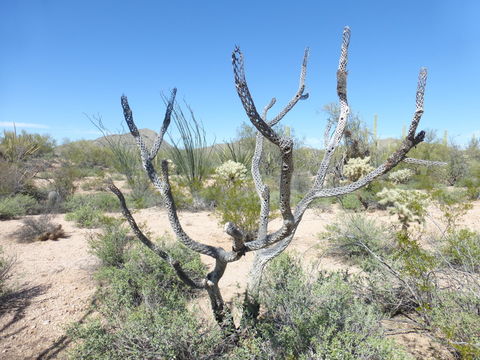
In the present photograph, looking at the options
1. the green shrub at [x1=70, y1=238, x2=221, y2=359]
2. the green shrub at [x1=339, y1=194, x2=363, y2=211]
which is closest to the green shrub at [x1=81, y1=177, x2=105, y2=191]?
the green shrub at [x1=339, y1=194, x2=363, y2=211]

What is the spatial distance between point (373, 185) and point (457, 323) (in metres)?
7.98

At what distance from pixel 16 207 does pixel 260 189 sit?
26.9 ft

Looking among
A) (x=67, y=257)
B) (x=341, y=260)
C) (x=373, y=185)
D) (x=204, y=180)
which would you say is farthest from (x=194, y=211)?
(x=373, y=185)

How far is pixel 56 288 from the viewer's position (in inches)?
159

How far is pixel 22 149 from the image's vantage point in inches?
549

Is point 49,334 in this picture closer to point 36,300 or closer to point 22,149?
point 36,300

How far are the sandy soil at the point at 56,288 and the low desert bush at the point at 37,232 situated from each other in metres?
0.19

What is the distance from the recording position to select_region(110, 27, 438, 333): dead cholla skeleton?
1.39 meters

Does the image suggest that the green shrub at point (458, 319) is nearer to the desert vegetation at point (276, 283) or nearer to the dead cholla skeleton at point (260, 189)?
the desert vegetation at point (276, 283)

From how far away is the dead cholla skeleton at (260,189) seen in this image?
1.39 m

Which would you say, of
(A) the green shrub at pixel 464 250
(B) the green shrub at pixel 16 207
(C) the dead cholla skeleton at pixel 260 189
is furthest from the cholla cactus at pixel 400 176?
(B) the green shrub at pixel 16 207

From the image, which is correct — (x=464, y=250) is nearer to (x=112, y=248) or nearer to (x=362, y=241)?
(x=362, y=241)

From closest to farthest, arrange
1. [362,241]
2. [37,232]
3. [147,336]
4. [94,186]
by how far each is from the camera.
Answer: [147,336]
[362,241]
[37,232]
[94,186]

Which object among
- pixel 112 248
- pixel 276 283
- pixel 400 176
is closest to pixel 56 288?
pixel 112 248
